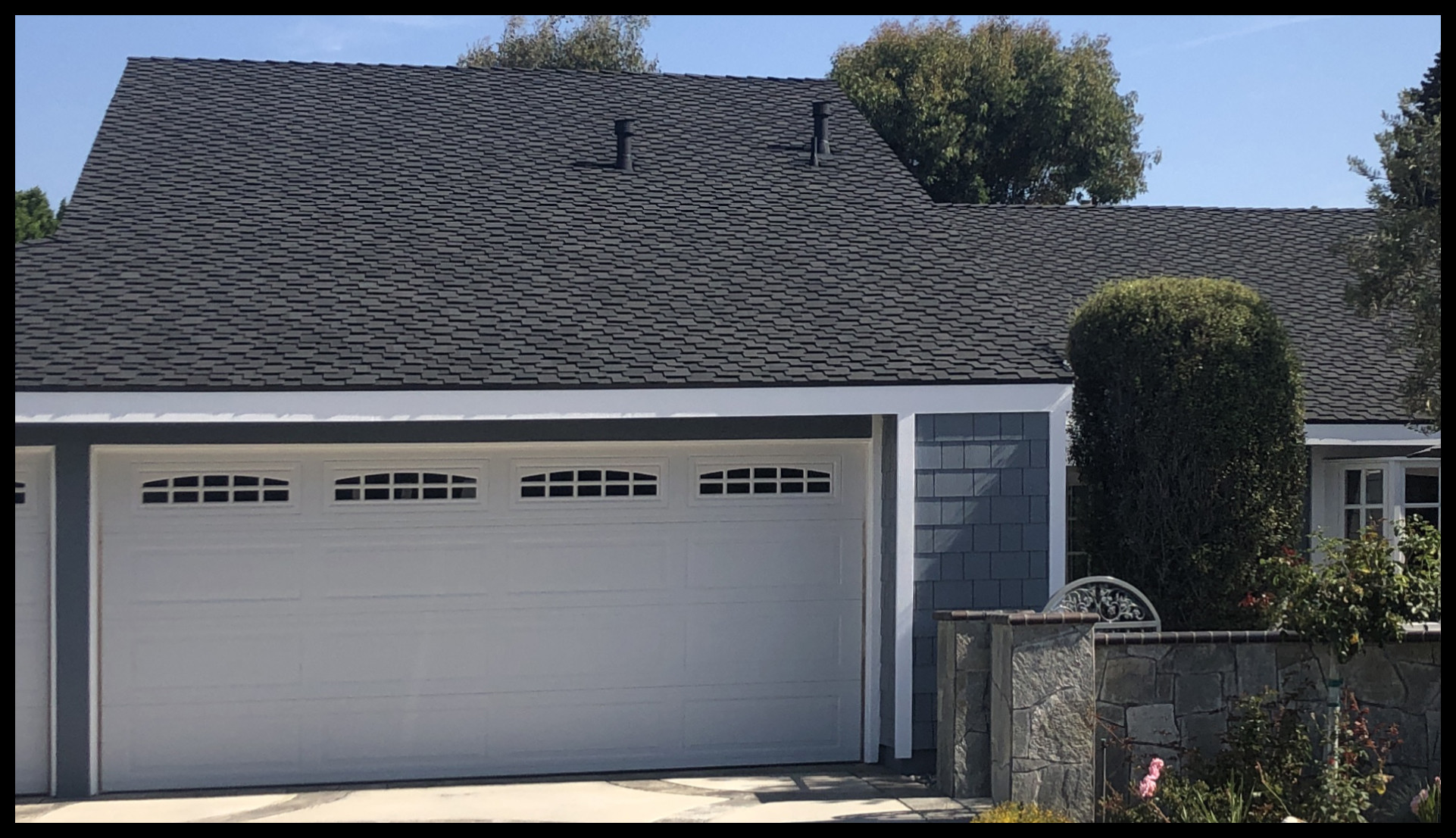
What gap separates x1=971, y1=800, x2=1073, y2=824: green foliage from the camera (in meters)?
8.09

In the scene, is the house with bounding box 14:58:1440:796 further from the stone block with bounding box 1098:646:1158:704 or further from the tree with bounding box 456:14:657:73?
the tree with bounding box 456:14:657:73

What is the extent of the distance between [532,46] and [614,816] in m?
25.3

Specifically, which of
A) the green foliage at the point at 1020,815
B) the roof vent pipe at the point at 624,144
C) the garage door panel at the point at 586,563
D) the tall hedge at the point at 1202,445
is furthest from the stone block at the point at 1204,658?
the roof vent pipe at the point at 624,144

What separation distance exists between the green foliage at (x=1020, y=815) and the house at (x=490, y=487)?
1535 millimetres

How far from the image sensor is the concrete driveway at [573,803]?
28.6 ft

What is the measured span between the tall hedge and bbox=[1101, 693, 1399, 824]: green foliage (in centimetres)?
144

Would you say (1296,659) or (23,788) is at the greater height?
(1296,659)

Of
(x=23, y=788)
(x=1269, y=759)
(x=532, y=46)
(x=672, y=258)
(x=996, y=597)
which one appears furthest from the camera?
(x=532, y=46)

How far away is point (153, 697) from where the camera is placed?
31.6ft

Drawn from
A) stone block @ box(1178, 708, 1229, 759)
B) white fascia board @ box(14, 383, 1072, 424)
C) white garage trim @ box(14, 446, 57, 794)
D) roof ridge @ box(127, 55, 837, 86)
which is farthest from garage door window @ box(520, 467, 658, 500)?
roof ridge @ box(127, 55, 837, 86)

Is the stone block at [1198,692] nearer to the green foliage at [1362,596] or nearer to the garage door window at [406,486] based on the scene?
the green foliage at [1362,596]

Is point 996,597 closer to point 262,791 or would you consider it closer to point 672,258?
point 672,258

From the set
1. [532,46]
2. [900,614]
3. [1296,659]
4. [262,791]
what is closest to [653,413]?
[900,614]

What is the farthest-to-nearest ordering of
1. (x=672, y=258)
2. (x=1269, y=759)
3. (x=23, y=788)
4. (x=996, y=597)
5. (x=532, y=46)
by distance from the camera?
(x=532, y=46) → (x=672, y=258) → (x=996, y=597) → (x=23, y=788) → (x=1269, y=759)
